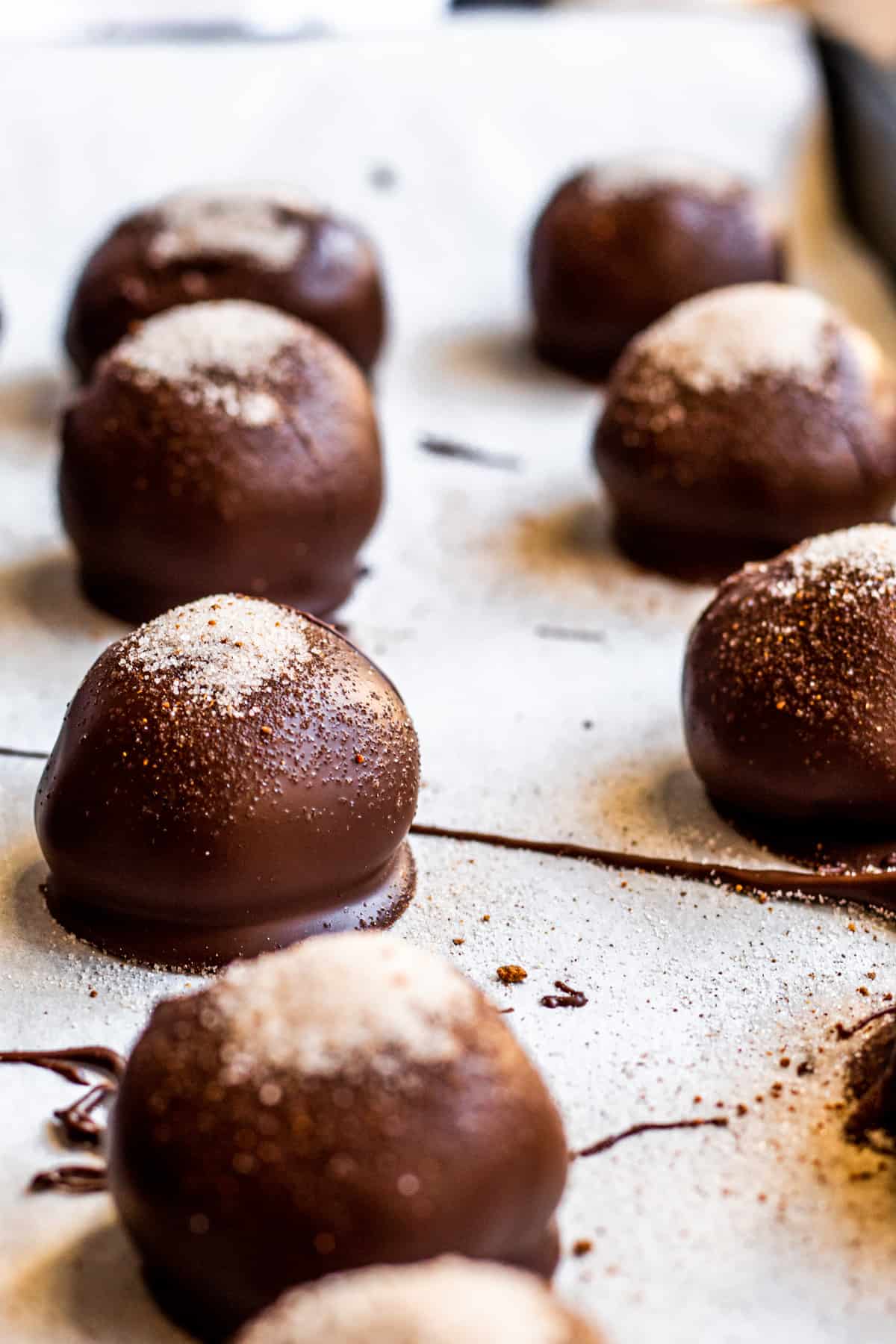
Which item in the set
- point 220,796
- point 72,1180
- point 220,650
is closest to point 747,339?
point 220,650

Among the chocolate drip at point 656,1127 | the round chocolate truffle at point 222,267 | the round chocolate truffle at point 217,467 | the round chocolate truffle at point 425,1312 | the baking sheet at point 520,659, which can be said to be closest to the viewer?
the round chocolate truffle at point 425,1312

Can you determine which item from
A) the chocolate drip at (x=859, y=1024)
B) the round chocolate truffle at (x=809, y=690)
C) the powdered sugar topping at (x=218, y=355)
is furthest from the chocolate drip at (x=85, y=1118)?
the powdered sugar topping at (x=218, y=355)

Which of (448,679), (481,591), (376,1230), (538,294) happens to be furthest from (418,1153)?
(538,294)

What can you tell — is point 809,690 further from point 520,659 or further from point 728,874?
point 520,659

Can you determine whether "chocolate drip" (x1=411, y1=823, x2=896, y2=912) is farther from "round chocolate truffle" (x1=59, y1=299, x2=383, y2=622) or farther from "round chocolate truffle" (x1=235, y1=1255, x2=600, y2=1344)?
"round chocolate truffle" (x1=235, y1=1255, x2=600, y2=1344)

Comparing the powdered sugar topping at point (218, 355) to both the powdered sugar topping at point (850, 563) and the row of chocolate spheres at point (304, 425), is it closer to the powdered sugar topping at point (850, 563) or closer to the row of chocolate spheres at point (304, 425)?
the row of chocolate spheres at point (304, 425)

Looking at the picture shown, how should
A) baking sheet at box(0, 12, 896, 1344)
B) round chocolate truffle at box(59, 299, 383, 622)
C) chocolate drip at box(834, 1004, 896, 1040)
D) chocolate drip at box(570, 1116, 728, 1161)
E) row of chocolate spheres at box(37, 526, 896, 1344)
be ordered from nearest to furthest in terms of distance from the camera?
row of chocolate spheres at box(37, 526, 896, 1344) < baking sheet at box(0, 12, 896, 1344) < chocolate drip at box(570, 1116, 728, 1161) < chocolate drip at box(834, 1004, 896, 1040) < round chocolate truffle at box(59, 299, 383, 622)

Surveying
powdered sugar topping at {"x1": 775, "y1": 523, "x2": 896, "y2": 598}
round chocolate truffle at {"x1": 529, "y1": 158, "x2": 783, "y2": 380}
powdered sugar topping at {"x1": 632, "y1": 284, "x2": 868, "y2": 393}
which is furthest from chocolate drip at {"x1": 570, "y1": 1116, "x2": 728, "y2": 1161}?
round chocolate truffle at {"x1": 529, "y1": 158, "x2": 783, "y2": 380}
